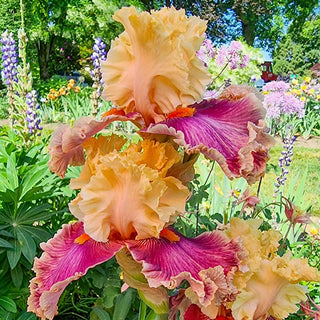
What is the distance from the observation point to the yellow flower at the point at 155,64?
79 centimetres

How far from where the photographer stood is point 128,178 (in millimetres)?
798

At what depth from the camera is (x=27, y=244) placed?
5.92ft

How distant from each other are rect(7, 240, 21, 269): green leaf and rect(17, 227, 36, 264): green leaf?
0.08ft

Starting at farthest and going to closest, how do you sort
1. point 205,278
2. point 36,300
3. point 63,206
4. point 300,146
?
point 300,146 → point 63,206 → point 36,300 → point 205,278

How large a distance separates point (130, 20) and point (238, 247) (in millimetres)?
474

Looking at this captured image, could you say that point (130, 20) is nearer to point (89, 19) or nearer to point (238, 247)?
point (238, 247)

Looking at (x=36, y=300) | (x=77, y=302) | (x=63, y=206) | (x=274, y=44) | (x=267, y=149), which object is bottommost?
(x=77, y=302)

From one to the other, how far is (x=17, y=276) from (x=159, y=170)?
1.28 m

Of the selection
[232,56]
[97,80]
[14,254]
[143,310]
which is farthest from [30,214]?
[232,56]

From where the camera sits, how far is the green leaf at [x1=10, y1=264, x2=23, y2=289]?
184 cm

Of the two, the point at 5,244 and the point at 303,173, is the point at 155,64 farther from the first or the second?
the point at 303,173

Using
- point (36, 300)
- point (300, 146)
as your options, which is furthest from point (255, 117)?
point (300, 146)

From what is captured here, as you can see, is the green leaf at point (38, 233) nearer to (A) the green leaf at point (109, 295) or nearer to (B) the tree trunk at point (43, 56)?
(A) the green leaf at point (109, 295)

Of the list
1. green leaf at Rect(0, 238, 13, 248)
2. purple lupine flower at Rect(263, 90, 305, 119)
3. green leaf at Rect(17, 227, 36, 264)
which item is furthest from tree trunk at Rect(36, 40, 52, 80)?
green leaf at Rect(0, 238, 13, 248)
